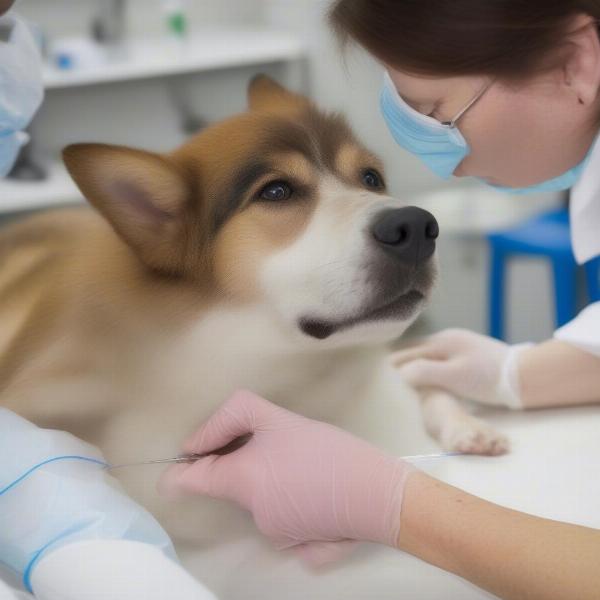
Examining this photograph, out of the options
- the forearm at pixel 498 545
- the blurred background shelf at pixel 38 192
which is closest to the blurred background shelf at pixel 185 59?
the blurred background shelf at pixel 38 192

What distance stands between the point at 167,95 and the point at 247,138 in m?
0.59

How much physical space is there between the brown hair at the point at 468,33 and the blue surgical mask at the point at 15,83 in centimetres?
26

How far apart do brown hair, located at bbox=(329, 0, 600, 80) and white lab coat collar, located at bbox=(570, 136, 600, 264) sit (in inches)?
6.5

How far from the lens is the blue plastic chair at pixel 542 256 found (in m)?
1.17

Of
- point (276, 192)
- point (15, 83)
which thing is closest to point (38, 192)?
point (15, 83)

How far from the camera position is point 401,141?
709 mm

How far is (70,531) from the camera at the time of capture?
1.69 feet

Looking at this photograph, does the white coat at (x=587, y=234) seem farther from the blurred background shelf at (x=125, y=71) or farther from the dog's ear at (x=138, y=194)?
the blurred background shelf at (x=125, y=71)

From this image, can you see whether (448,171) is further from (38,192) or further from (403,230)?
(38,192)

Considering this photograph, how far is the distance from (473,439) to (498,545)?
0.65 ft

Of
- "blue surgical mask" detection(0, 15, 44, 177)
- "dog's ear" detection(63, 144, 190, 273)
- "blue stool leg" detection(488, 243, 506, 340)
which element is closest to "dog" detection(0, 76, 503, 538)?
"dog's ear" detection(63, 144, 190, 273)

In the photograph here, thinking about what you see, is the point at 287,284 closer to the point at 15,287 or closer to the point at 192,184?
the point at 192,184

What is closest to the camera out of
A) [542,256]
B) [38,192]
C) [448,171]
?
[448,171]

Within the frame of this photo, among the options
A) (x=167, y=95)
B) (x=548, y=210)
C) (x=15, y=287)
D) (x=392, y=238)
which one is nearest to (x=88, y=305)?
(x=15, y=287)
